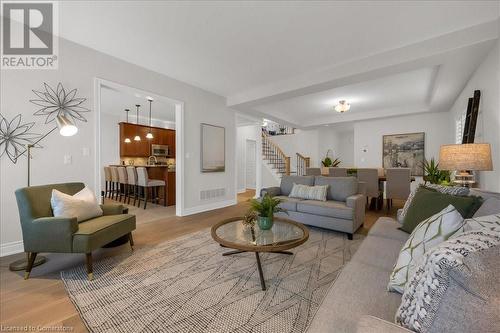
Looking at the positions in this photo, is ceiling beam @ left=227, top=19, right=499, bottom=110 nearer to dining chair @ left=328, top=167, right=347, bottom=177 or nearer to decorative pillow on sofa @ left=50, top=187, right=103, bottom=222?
dining chair @ left=328, top=167, right=347, bottom=177

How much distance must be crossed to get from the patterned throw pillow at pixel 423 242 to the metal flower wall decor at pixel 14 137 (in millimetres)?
3877

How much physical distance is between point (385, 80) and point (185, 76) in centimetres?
387

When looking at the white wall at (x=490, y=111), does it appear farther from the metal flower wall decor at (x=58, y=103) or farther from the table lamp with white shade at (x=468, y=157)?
the metal flower wall decor at (x=58, y=103)

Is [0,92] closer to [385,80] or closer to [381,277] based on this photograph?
[381,277]

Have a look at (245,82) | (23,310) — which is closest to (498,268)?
(23,310)

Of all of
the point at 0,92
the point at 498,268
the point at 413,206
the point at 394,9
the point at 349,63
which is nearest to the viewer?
the point at 498,268

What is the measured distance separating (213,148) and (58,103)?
2750mm

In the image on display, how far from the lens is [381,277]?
1.26 meters

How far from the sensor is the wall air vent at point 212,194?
476 cm

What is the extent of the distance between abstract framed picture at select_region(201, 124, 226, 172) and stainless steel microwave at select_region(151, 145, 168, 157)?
3.75 m

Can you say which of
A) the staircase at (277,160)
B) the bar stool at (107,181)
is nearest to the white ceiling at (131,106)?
the bar stool at (107,181)

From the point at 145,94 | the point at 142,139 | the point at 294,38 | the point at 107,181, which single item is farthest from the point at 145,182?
the point at 294,38

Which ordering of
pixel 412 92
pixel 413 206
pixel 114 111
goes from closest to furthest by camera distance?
pixel 413 206 < pixel 412 92 < pixel 114 111

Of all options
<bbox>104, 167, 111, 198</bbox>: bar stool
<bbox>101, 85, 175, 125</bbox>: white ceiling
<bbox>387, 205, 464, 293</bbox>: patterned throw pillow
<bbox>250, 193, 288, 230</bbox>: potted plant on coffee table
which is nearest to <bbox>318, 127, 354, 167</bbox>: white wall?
<bbox>101, 85, 175, 125</bbox>: white ceiling
